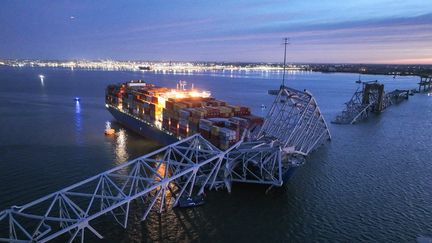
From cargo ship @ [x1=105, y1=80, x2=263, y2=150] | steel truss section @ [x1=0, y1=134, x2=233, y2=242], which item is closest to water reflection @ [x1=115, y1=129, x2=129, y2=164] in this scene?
cargo ship @ [x1=105, y1=80, x2=263, y2=150]

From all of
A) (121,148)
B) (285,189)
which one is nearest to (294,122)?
(285,189)

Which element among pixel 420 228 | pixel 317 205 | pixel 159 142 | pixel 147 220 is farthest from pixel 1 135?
pixel 420 228

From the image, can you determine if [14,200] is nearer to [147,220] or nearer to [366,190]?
[147,220]

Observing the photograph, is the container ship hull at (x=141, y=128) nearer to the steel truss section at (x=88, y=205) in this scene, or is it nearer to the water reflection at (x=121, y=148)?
the water reflection at (x=121, y=148)

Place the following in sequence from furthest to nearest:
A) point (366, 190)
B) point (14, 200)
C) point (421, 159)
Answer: point (421, 159)
point (366, 190)
point (14, 200)

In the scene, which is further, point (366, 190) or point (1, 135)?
point (1, 135)

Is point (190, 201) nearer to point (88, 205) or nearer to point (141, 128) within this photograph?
point (88, 205)

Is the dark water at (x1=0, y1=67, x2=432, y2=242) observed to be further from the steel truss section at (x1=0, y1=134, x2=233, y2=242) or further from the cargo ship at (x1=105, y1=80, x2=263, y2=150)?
the cargo ship at (x1=105, y1=80, x2=263, y2=150)
